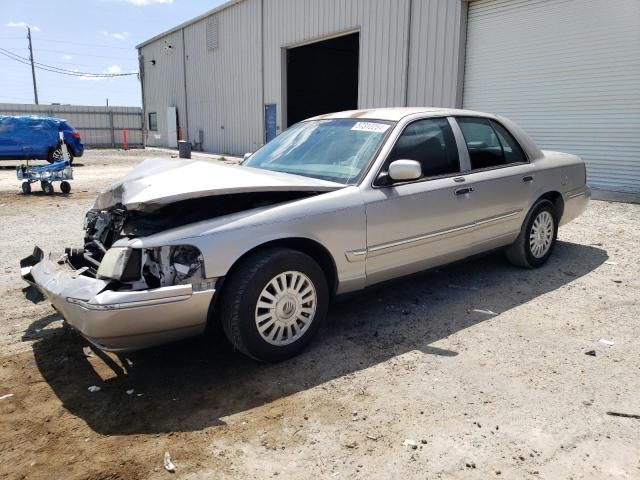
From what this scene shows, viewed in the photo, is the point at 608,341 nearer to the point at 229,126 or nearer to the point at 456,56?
the point at 456,56

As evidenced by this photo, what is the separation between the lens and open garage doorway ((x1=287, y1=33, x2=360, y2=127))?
21750 millimetres

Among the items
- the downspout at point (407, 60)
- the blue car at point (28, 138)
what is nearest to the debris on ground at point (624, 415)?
the downspout at point (407, 60)

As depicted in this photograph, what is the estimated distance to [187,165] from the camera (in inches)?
150

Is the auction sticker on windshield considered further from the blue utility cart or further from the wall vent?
the wall vent

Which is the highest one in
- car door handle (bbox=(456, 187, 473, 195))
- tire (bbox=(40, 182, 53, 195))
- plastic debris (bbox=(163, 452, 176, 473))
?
car door handle (bbox=(456, 187, 473, 195))

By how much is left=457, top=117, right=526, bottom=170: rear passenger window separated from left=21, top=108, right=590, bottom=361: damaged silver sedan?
0.02 m

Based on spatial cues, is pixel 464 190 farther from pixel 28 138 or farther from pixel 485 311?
pixel 28 138

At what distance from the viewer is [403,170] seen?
12.1 feet

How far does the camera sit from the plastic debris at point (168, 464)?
2.42 meters

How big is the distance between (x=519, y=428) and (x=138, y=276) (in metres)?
2.24

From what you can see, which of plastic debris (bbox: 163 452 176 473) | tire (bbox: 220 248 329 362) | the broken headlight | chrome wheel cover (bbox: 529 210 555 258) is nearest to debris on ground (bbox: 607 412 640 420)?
tire (bbox: 220 248 329 362)

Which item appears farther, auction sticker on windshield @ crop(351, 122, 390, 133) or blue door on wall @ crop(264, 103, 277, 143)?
blue door on wall @ crop(264, 103, 277, 143)

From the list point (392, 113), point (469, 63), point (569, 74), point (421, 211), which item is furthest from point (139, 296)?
→ point (469, 63)

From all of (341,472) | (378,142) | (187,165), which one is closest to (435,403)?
(341,472)
